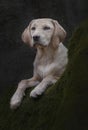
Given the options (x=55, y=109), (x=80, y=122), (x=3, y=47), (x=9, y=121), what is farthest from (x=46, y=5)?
(x=80, y=122)

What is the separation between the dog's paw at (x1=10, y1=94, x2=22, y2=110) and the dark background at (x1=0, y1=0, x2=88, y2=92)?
2451 millimetres

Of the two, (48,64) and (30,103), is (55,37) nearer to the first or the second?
(48,64)

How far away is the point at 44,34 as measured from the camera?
314 inches

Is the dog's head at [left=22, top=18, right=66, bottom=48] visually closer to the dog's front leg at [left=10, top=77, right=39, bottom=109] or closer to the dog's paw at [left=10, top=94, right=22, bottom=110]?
the dog's front leg at [left=10, top=77, right=39, bottom=109]

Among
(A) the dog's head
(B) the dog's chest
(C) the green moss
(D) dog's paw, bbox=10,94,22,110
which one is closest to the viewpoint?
(C) the green moss

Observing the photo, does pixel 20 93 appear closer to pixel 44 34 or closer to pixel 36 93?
pixel 36 93

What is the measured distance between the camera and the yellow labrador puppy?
26.0ft

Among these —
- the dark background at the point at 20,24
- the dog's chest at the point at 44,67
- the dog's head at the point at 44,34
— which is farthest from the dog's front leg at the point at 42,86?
the dark background at the point at 20,24

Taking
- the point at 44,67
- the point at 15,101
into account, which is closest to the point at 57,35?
the point at 44,67

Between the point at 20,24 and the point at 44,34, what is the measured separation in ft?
8.65

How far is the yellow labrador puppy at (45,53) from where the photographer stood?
7922 mm

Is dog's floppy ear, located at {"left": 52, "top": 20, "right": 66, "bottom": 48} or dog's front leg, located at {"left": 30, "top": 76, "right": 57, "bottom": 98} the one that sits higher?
dog's floppy ear, located at {"left": 52, "top": 20, "right": 66, "bottom": 48}

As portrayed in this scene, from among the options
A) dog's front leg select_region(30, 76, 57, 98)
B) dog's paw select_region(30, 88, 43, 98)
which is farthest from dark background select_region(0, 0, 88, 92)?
dog's paw select_region(30, 88, 43, 98)

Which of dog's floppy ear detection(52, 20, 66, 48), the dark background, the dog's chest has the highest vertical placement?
dog's floppy ear detection(52, 20, 66, 48)
